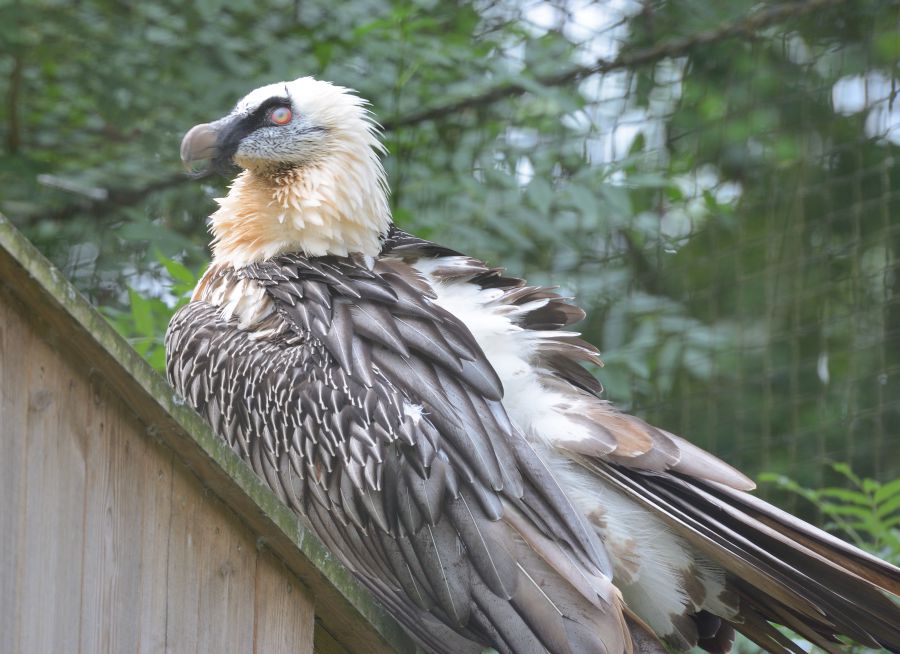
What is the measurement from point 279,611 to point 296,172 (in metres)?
1.46

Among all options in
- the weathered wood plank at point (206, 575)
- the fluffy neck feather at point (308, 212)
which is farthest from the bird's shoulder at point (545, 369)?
the weathered wood plank at point (206, 575)

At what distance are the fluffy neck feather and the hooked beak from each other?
0.13 m

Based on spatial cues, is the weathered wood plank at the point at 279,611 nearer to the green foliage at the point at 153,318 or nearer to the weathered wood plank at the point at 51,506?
the weathered wood plank at the point at 51,506

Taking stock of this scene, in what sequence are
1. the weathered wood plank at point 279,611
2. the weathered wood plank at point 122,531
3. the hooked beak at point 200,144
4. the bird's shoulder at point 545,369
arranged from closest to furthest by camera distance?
the weathered wood plank at point 122,531 → the weathered wood plank at point 279,611 → the bird's shoulder at point 545,369 → the hooked beak at point 200,144

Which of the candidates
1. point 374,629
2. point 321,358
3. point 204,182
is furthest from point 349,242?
point 204,182

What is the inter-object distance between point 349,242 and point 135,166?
6.86 feet

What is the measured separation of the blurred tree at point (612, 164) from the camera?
193 inches

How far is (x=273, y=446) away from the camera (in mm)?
2920

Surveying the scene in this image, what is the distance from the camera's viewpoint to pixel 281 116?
3.51m

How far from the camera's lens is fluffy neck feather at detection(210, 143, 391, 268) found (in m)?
3.32

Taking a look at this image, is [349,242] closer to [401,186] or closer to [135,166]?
[401,186]

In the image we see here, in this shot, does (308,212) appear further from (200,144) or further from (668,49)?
(668,49)

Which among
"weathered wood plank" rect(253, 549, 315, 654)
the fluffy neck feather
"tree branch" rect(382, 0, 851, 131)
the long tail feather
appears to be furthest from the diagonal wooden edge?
"tree branch" rect(382, 0, 851, 131)

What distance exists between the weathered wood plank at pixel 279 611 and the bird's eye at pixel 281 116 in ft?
4.95
